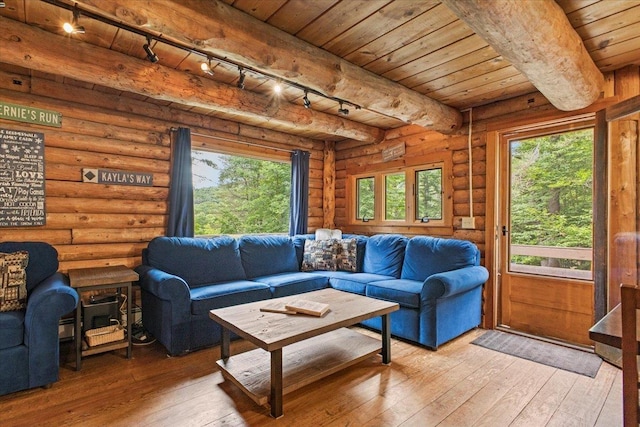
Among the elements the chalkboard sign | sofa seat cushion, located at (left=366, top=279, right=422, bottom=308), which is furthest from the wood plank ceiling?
sofa seat cushion, located at (left=366, top=279, right=422, bottom=308)

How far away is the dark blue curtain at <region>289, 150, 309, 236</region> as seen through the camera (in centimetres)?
474

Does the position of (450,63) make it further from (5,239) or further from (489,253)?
(5,239)

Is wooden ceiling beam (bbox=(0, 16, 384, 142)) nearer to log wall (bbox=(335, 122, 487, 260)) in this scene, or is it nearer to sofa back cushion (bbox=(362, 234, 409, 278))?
log wall (bbox=(335, 122, 487, 260))

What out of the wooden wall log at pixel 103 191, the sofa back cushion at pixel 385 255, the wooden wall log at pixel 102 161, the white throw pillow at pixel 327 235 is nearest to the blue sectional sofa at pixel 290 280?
the sofa back cushion at pixel 385 255

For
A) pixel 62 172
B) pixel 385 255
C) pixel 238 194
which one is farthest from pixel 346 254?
pixel 62 172

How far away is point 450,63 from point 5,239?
397cm

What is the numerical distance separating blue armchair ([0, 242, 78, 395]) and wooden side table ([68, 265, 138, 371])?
0.70 feet

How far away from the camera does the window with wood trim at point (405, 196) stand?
3979mm

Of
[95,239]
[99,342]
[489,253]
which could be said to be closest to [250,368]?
[99,342]

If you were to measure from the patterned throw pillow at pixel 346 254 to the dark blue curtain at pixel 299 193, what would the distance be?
2.44 feet

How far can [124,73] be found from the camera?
100 inches

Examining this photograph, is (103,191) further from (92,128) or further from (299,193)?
(299,193)

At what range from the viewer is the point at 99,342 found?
2627 millimetres

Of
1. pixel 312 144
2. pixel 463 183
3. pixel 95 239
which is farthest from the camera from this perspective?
pixel 312 144
